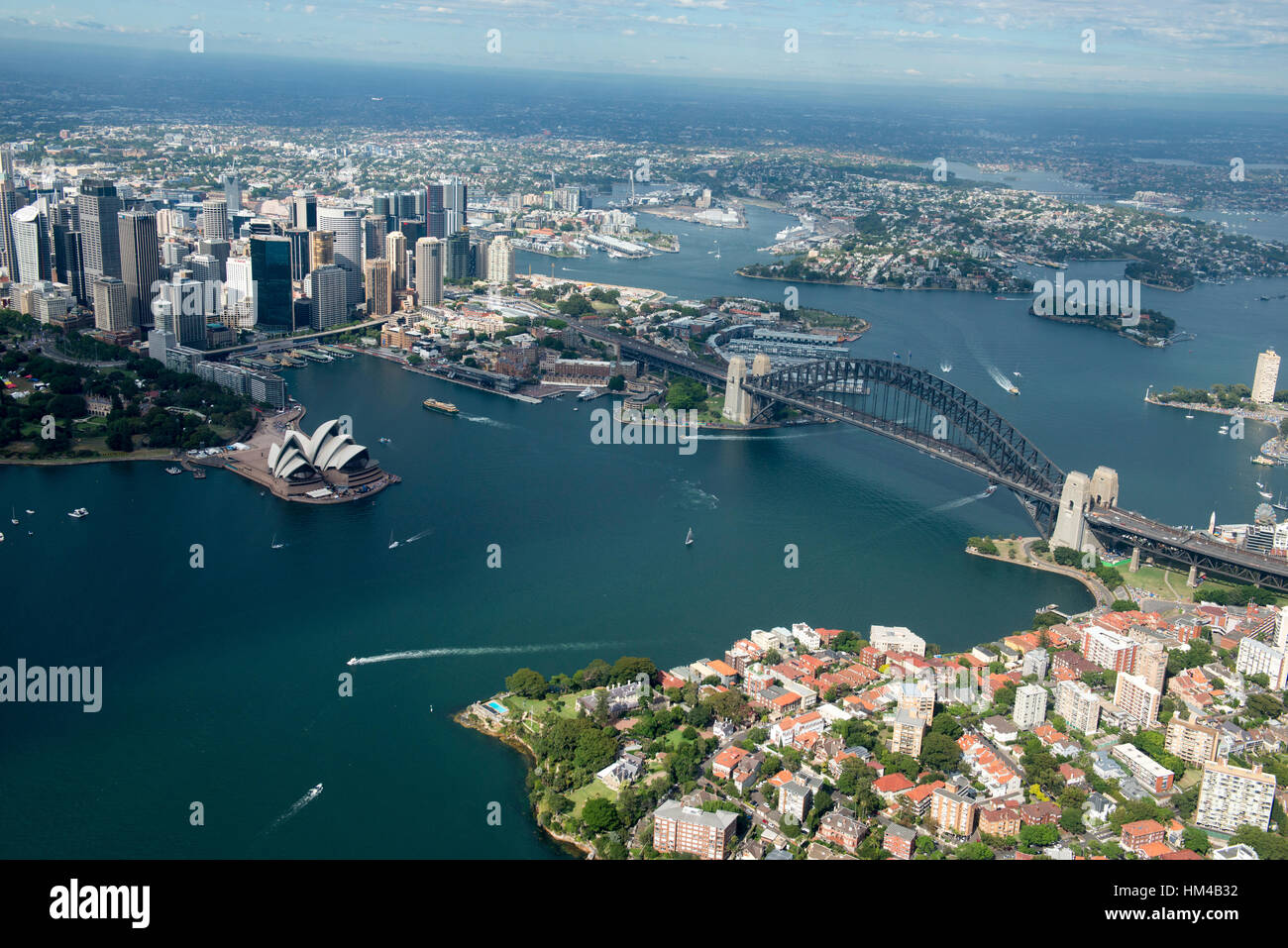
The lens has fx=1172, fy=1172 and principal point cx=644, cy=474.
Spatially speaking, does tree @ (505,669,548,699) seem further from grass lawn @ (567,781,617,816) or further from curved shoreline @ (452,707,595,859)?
grass lawn @ (567,781,617,816)

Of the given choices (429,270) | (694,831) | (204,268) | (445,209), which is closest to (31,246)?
(204,268)

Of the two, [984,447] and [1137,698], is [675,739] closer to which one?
[1137,698]

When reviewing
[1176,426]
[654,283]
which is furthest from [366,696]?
[654,283]

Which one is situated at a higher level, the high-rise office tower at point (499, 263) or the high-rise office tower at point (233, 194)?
the high-rise office tower at point (233, 194)

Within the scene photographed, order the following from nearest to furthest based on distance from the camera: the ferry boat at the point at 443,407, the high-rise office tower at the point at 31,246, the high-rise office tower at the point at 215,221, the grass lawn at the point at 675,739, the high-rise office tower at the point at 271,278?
the grass lawn at the point at 675,739, the ferry boat at the point at 443,407, the high-rise office tower at the point at 271,278, the high-rise office tower at the point at 31,246, the high-rise office tower at the point at 215,221

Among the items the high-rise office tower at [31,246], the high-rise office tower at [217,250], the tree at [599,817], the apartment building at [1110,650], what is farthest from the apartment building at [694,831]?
the high-rise office tower at [31,246]

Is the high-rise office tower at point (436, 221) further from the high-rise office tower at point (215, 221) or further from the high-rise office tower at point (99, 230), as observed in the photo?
the high-rise office tower at point (99, 230)
